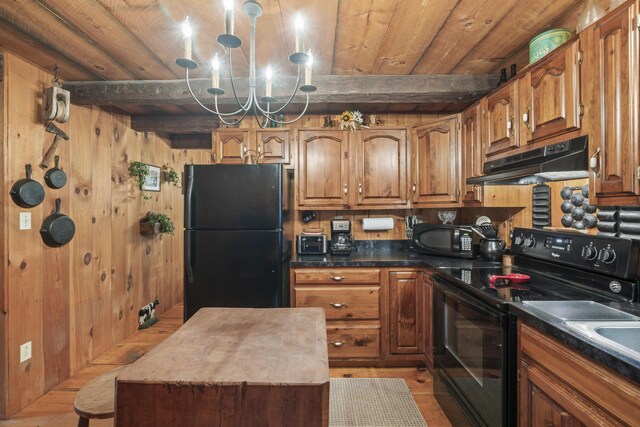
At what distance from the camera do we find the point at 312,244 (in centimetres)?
286

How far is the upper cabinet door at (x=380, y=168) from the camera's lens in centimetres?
288

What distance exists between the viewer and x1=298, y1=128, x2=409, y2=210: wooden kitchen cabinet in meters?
2.88

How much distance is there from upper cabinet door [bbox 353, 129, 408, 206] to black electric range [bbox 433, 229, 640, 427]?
987 millimetres

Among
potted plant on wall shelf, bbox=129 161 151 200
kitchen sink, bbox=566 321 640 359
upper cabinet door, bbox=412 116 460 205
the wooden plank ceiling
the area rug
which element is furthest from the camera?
potted plant on wall shelf, bbox=129 161 151 200

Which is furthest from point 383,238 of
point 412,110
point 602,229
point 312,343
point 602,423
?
point 602,423

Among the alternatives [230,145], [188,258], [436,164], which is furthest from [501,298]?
[230,145]

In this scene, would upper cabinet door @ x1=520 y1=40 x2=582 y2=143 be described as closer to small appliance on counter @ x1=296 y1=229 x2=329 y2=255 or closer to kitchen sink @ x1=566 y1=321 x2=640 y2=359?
kitchen sink @ x1=566 y1=321 x2=640 y2=359

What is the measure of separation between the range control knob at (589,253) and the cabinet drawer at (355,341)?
4.89 ft

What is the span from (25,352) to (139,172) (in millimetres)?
1798

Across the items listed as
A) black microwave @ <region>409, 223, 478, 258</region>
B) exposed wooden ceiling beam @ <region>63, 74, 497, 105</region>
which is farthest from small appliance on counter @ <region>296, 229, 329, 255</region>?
exposed wooden ceiling beam @ <region>63, 74, 497, 105</region>

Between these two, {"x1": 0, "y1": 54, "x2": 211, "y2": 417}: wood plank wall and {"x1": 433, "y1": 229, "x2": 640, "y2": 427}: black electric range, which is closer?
{"x1": 433, "y1": 229, "x2": 640, "y2": 427}: black electric range

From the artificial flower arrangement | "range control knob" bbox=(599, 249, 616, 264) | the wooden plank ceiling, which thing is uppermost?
the wooden plank ceiling

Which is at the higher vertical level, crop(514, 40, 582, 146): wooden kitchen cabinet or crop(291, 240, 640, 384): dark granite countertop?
crop(514, 40, 582, 146): wooden kitchen cabinet

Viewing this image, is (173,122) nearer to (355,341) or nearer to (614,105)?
(355,341)
